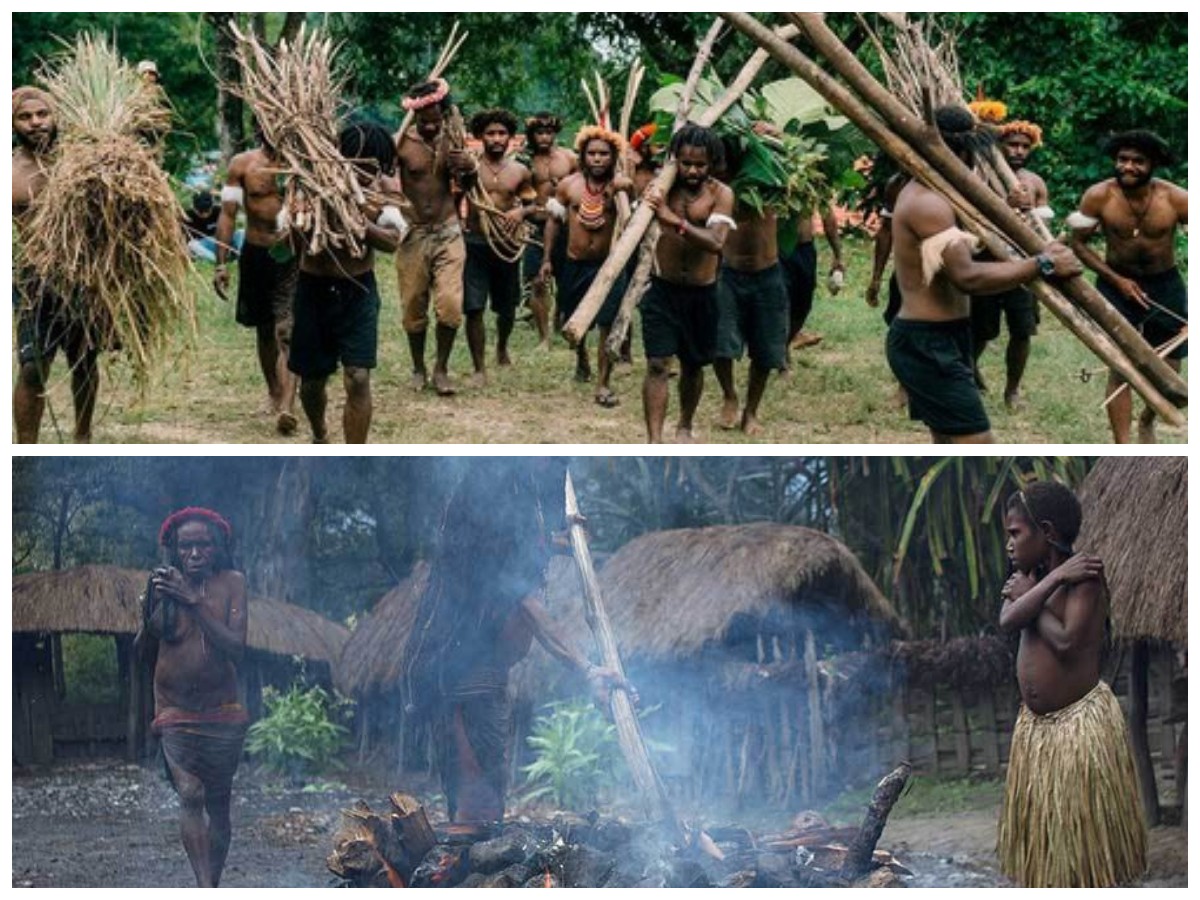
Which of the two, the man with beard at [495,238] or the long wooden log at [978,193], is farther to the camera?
the man with beard at [495,238]

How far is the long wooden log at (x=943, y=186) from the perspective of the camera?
743 centimetres

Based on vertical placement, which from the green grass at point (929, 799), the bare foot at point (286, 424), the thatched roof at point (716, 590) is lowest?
the green grass at point (929, 799)

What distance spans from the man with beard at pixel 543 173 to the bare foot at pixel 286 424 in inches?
81.2

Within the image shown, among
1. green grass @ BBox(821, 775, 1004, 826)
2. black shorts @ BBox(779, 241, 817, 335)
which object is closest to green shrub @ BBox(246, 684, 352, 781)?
green grass @ BBox(821, 775, 1004, 826)

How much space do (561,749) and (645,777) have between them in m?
1.40

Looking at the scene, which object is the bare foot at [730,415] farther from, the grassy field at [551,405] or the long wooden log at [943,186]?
the long wooden log at [943,186]

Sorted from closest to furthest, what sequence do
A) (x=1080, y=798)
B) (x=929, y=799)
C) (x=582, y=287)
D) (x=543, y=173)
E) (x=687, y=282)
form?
(x=1080, y=798) → (x=929, y=799) → (x=687, y=282) → (x=582, y=287) → (x=543, y=173)

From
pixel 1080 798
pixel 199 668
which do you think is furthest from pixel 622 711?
pixel 1080 798

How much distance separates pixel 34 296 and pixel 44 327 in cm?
23

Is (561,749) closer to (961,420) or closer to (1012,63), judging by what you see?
(961,420)

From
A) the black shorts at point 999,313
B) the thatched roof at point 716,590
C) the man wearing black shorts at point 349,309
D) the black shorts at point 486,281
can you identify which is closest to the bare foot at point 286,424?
the man wearing black shorts at point 349,309

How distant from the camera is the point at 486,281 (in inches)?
443

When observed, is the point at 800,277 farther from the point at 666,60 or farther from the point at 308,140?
the point at 666,60
